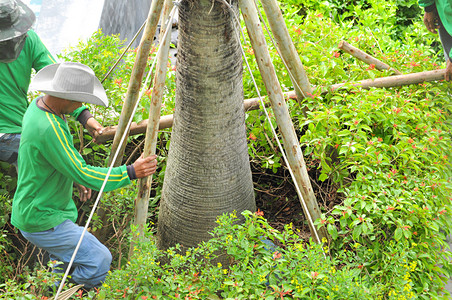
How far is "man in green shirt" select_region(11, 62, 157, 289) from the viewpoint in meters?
2.58

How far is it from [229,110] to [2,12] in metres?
1.65

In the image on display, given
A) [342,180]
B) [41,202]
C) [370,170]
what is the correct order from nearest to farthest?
[41,202]
[370,170]
[342,180]

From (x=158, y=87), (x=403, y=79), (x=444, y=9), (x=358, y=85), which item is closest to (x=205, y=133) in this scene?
(x=158, y=87)

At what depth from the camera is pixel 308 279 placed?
2258mm

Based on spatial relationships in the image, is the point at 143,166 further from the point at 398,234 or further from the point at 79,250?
the point at 398,234

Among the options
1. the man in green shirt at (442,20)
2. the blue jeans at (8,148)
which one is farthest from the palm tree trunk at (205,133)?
the man in green shirt at (442,20)

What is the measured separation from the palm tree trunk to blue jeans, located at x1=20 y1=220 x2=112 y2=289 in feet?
1.56

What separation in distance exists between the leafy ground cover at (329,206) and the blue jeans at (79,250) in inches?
5.7

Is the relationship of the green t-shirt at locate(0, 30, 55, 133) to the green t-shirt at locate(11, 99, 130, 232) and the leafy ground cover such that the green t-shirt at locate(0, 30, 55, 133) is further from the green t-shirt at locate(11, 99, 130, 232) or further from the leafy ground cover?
the green t-shirt at locate(11, 99, 130, 232)

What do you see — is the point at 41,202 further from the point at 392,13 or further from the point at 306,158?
the point at 392,13

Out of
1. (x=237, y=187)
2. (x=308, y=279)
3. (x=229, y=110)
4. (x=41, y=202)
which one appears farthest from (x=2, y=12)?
(x=308, y=279)

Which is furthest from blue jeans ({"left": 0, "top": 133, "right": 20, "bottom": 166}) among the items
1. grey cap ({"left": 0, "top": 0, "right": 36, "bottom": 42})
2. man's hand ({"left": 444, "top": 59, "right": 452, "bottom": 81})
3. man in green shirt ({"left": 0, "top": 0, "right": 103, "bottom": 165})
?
man's hand ({"left": 444, "top": 59, "right": 452, "bottom": 81})

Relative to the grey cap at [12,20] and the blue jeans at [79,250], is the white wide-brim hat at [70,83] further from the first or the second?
the blue jeans at [79,250]

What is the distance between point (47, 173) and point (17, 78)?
43.2 inches
